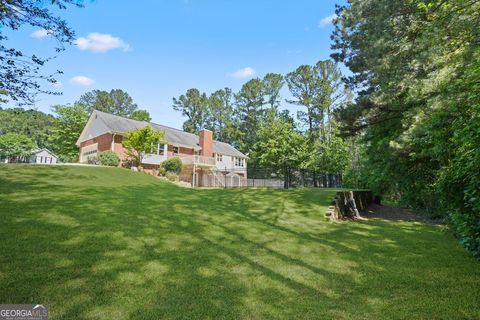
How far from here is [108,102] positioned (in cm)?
5800

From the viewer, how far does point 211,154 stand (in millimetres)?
32750

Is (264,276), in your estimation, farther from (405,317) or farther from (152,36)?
(152,36)

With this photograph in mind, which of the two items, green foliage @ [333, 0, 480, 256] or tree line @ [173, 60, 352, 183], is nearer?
green foliage @ [333, 0, 480, 256]

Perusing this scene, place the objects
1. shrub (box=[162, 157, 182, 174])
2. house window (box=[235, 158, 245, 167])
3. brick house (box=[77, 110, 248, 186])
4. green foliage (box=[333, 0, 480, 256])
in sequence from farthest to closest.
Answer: house window (box=[235, 158, 245, 167]) < brick house (box=[77, 110, 248, 186]) < shrub (box=[162, 157, 182, 174]) < green foliage (box=[333, 0, 480, 256])

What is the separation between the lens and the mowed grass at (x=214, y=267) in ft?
9.73

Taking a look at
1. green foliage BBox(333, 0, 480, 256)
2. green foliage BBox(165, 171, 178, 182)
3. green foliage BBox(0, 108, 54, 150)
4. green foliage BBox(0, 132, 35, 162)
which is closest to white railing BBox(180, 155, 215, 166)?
green foliage BBox(165, 171, 178, 182)

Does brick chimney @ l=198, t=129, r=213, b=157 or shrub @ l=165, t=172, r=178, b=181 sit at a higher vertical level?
brick chimney @ l=198, t=129, r=213, b=157

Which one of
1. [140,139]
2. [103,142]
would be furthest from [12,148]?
[140,139]

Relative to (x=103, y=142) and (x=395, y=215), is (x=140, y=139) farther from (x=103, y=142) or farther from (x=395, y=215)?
(x=395, y=215)

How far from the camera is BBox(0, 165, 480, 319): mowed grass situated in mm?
2965

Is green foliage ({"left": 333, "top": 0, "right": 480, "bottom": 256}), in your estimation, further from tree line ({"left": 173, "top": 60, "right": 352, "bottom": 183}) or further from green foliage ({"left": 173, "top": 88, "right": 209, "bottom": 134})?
green foliage ({"left": 173, "top": 88, "right": 209, "bottom": 134})

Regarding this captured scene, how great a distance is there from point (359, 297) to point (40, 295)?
379 centimetres

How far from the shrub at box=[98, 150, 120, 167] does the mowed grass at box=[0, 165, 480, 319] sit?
14875mm

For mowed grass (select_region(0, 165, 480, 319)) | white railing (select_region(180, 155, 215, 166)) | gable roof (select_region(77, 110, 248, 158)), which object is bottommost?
mowed grass (select_region(0, 165, 480, 319))
